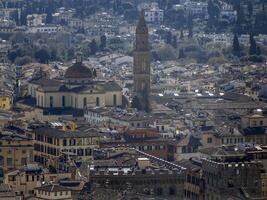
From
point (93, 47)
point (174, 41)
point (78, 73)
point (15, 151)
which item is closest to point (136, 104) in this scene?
point (78, 73)

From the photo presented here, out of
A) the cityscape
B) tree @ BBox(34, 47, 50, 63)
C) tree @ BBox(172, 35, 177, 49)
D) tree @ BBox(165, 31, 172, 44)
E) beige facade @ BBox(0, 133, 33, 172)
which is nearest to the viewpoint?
the cityscape

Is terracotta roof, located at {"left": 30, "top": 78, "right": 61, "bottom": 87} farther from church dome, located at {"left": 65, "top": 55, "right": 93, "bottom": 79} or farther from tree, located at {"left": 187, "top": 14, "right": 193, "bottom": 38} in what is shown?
tree, located at {"left": 187, "top": 14, "right": 193, "bottom": 38}

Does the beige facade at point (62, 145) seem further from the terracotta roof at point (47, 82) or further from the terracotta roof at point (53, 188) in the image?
the terracotta roof at point (47, 82)

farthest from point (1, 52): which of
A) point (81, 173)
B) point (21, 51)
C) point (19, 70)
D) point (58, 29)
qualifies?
point (81, 173)

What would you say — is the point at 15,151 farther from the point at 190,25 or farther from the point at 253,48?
the point at 190,25

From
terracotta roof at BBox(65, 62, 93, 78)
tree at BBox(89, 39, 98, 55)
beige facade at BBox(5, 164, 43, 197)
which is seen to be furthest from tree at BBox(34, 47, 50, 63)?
beige facade at BBox(5, 164, 43, 197)

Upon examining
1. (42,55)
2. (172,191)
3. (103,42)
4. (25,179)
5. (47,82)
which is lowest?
(103,42)
